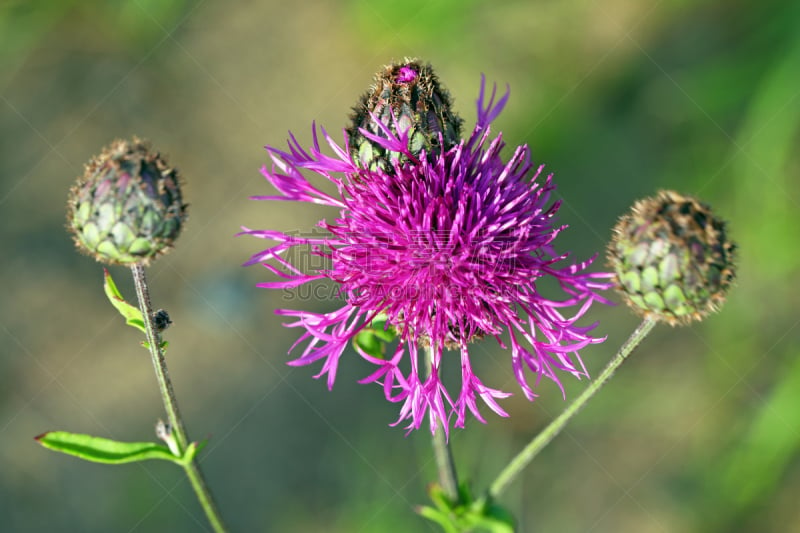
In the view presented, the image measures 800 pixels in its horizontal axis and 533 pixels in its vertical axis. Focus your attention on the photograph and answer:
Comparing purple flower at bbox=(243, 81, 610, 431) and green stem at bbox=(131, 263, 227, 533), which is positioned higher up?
purple flower at bbox=(243, 81, 610, 431)

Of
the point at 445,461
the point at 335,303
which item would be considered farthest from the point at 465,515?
the point at 335,303

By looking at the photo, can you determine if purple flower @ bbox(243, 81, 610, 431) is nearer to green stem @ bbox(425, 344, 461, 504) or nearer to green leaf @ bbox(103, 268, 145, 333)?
green stem @ bbox(425, 344, 461, 504)

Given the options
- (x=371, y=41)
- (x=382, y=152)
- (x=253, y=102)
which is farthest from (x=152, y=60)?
(x=382, y=152)

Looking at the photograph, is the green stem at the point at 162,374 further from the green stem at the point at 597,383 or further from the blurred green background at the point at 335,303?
the blurred green background at the point at 335,303

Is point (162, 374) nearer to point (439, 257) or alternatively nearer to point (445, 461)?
point (439, 257)

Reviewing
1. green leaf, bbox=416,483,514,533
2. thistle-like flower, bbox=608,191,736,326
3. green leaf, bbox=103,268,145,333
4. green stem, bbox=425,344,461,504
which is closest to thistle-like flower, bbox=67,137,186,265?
green leaf, bbox=103,268,145,333
